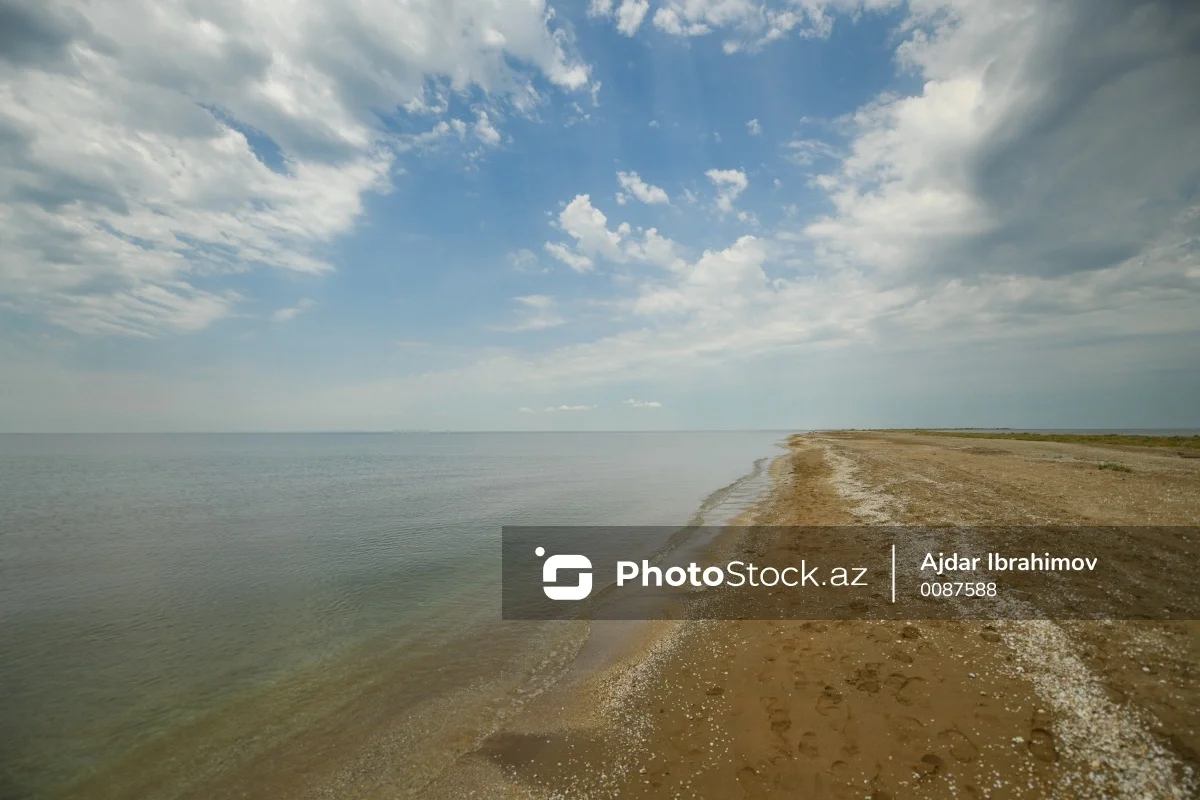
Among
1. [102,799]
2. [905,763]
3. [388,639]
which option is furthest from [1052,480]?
[102,799]

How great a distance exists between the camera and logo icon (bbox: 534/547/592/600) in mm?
16797

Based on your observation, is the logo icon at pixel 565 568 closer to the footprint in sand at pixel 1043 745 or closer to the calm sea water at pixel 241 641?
the calm sea water at pixel 241 641

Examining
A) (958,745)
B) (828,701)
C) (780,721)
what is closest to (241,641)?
(780,721)

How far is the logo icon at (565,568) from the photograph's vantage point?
55.1 feet

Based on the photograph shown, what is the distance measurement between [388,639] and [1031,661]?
14926mm

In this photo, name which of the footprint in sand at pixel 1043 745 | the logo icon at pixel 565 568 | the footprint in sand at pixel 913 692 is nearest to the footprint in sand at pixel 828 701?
the footprint in sand at pixel 913 692

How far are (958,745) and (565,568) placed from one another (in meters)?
14.6

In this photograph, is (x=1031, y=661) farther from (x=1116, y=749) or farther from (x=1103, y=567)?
(x=1103, y=567)

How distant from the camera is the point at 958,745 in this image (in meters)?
6.86

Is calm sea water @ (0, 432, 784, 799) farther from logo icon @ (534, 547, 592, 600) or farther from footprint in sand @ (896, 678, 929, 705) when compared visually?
footprint in sand @ (896, 678, 929, 705)

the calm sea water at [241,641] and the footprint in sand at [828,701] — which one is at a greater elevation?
the footprint in sand at [828,701]

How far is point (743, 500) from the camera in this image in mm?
34000

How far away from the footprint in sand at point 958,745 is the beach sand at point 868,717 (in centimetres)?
3

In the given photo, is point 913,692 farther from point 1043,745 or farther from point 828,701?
point 1043,745
